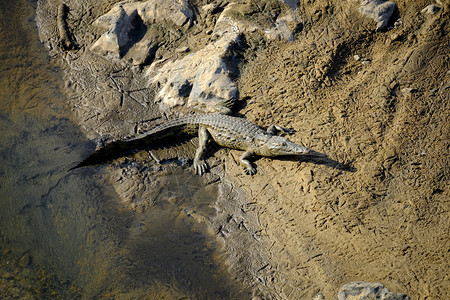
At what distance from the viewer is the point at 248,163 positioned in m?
5.77

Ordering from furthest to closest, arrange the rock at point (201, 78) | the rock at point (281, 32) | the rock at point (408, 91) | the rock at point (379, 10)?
the rock at point (281, 32) < the rock at point (379, 10) < the rock at point (201, 78) < the rock at point (408, 91)

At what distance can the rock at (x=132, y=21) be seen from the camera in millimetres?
7223

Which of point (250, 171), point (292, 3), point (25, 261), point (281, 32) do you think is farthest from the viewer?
point (292, 3)

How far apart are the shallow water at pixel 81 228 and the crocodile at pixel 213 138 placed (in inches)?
14.7

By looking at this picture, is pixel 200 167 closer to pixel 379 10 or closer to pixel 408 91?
pixel 408 91

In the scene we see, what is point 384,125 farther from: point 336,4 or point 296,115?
point 336,4

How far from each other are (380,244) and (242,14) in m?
5.02

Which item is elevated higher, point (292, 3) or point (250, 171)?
point (292, 3)

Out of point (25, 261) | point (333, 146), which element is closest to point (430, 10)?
point (333, 146)

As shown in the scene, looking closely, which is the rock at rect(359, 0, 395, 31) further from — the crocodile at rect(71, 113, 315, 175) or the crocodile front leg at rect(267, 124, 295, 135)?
the crocodile at rect(71, 113, 315, 175)

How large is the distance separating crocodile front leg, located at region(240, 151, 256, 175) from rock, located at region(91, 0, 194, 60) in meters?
3.10

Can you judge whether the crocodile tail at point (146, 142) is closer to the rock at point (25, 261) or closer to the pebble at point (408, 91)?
the rock at point (25, 261)

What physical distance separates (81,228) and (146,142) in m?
1.83

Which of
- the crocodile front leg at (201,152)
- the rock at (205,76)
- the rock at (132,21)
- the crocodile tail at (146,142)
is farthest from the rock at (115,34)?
the crocodile front leg at (201,152)
